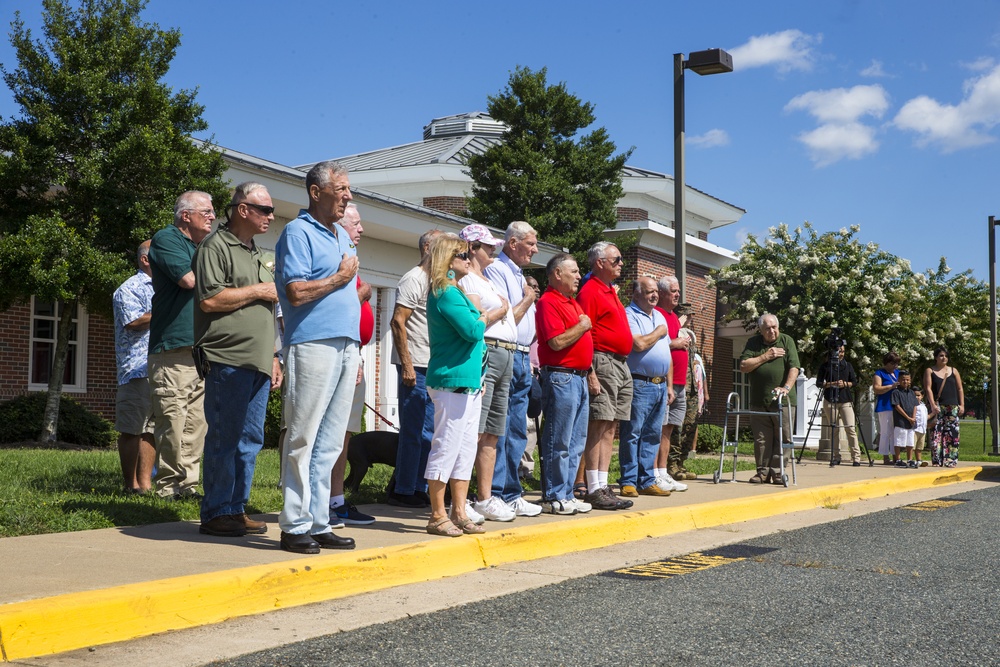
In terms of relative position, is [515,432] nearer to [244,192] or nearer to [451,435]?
[451,435]

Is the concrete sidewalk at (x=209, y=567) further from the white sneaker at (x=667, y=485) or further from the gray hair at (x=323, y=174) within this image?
the gray hair at (x=323, y=174)

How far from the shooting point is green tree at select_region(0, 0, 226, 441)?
14102mm

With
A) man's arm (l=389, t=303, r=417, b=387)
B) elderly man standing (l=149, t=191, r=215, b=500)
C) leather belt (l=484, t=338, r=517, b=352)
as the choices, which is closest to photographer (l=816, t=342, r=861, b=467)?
leather belt (l=484, t=338, r=517, b=352)

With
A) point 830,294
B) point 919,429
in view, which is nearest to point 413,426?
point 919,429

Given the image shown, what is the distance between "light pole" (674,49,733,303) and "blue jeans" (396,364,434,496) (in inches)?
178

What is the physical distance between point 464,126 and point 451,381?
124ft

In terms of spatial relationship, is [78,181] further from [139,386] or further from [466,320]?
[466,320]

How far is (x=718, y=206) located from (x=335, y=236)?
32610mm

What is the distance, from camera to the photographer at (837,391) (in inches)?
613

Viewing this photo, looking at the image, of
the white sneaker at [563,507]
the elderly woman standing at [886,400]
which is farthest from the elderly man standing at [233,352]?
the elderly woman standing at [886,400]

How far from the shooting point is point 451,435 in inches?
247

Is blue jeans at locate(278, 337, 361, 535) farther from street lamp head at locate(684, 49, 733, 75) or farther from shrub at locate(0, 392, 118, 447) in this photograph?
shrub at locate(0, 392, 118, 447)

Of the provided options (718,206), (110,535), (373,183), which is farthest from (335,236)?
(718,206)

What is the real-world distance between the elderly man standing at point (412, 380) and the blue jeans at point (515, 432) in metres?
0.63
